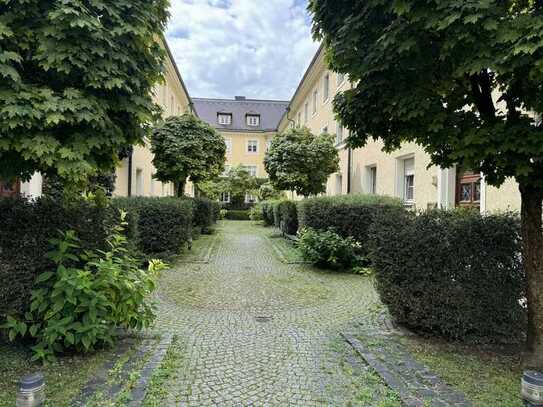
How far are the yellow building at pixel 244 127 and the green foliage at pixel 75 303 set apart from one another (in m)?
31.9

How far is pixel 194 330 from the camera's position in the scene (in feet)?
14.6

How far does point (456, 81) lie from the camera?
3.22 metres

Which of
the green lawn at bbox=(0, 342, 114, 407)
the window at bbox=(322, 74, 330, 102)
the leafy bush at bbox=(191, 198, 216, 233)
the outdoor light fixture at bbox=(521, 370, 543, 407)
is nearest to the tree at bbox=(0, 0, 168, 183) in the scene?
the green lawn at bbox=(0, 342, 114, 407)

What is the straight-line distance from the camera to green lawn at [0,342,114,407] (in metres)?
2.73

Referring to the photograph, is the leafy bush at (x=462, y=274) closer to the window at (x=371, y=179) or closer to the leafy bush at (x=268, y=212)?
the window at (x=371, y=179)

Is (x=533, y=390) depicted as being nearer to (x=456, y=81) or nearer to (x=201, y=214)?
(x=456, y=81)

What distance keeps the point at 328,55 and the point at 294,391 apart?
3.25m

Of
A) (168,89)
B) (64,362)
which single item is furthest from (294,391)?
(168,89)

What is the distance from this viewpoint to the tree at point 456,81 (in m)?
2.41

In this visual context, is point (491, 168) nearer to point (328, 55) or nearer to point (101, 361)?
point (328, 55)

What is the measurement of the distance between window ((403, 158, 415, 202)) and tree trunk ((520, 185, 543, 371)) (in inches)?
268

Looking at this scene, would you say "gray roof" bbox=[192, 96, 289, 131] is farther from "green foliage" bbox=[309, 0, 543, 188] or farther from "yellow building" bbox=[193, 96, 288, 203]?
"green foliage" bbox=[309, 0, 543, 188]

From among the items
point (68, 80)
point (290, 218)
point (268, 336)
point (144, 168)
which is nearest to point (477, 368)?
Answer: point (268, 336)

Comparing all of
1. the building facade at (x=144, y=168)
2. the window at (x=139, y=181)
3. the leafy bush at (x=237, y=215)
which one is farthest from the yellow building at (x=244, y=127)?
the window at (x=139, y=181)
